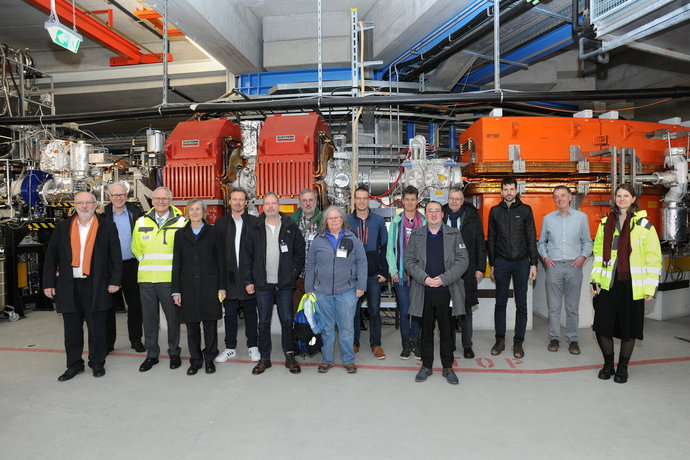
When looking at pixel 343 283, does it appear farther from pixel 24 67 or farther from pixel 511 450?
pixel 24 67

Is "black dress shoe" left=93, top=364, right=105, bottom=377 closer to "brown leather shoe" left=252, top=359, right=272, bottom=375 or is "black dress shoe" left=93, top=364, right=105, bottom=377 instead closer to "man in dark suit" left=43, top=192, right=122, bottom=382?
"man in dark suit" left=43, top=192, right=122, bottom=382

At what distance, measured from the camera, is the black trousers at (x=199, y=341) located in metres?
3.71

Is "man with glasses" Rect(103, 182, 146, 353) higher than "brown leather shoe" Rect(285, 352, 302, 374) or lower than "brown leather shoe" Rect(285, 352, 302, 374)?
higher

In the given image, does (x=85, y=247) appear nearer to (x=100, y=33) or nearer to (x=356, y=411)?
(x=356, y=411)

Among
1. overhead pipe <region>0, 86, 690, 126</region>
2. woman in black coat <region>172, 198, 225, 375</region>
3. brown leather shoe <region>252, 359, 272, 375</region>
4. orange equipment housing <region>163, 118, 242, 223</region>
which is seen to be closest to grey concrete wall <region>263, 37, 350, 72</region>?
overhead pipe <region>0, 86, 690, 126</region>

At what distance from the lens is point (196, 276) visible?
12.0ft

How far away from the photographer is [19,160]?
6523mm

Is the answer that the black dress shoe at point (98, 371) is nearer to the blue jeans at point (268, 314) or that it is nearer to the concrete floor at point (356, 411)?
the concrete floor at point (356, 411)

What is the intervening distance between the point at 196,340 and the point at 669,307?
19.7 ft

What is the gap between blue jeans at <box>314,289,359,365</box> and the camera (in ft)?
12.0

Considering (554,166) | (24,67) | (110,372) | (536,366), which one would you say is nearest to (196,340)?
(110,372)

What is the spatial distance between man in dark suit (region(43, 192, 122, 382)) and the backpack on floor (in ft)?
5.81

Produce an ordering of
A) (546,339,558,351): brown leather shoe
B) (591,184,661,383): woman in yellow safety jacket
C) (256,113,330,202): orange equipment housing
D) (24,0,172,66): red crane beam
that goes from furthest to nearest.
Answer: (24,0,172,66): red crane beam, (256,113,330,202): orange equipment housing, (546,339,558,351): brown leather shoe, (591,184,661,383): woman in yellow safety jacket

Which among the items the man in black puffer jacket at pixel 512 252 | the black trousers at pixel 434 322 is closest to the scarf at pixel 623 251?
the man in black puffer jacket at pixel 512 252
